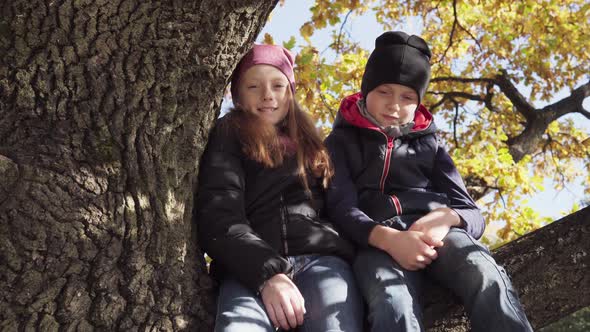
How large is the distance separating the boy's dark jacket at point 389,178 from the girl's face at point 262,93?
314 millimetres

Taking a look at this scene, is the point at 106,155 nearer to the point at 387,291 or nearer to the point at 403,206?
→ the point at 387,291

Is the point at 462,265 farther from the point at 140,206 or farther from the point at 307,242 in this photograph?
the point at 140,206

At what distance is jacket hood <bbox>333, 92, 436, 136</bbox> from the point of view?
2.96 m

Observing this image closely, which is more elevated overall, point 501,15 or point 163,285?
point 501,15

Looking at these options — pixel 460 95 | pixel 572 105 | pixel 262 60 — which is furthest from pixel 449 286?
pixel 460 95

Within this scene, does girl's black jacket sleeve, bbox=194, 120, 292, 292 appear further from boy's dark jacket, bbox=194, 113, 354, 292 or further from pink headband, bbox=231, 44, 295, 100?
pink headband, bbox=231, 44, 295, 100

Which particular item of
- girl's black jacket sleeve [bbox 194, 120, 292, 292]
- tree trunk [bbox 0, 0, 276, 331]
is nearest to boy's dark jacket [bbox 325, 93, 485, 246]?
girl's black jacket sleeve [bbox 194, 120, 292, 292]

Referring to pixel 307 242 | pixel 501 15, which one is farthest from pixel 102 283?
pixel 501 15

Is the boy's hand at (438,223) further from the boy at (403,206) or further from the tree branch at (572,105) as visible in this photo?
the tree branch at (572,105)

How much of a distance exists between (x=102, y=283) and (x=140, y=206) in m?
0.30

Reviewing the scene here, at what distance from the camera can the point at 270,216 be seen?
2594 mm

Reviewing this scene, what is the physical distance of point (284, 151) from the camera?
278 cm

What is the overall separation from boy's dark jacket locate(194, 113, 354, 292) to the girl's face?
227mm

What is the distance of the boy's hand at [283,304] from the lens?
7.27 feet
